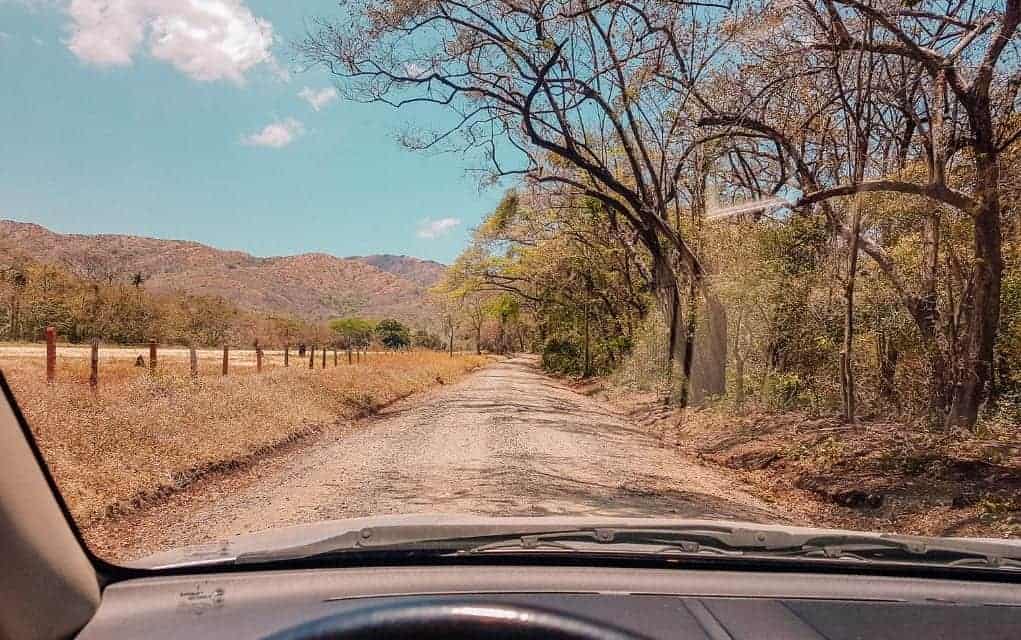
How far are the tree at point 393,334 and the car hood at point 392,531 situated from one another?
65.8 m

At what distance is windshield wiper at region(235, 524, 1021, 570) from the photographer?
259 centimetres

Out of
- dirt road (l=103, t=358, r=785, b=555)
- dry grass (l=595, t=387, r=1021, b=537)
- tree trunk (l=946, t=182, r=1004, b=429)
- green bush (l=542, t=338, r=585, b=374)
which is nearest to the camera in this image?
dirt road (l=103, t=358, r=785, b=555)

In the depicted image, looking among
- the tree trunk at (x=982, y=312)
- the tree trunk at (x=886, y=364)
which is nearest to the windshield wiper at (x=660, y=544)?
Result: the tree trunk at (x=982, y=312)

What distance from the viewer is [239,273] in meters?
97.1

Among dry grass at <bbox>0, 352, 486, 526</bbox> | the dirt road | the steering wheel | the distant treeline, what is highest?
the distant treeline

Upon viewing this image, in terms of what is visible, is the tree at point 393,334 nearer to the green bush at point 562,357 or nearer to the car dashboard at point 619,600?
the green bush at point 562,357

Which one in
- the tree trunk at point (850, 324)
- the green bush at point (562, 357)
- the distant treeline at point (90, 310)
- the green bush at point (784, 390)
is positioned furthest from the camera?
the green bush at point (562, 357)

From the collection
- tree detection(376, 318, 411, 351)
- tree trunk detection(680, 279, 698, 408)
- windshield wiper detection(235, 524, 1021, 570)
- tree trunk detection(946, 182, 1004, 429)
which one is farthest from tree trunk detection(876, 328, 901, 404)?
tree detection(376, 318, 411, 351)

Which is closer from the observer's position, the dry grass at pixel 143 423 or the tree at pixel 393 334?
the dry grass at pixel 143 423

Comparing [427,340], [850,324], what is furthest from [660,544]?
[427,340]

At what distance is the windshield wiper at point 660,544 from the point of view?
259 cm

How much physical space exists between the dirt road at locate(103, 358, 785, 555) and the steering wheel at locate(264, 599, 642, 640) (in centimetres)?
448

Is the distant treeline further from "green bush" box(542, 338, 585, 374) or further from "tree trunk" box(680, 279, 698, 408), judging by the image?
"green bush" box(542, 338, 585, 374)

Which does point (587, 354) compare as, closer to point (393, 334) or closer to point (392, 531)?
point (392, 531)
